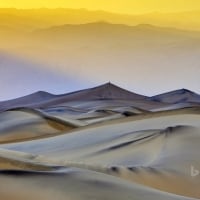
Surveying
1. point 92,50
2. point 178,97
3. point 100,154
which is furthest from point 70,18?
point 100,154

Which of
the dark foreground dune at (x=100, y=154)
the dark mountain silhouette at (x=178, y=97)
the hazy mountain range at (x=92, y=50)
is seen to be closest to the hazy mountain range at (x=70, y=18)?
the hazy mountain range at (x=92, y=50)

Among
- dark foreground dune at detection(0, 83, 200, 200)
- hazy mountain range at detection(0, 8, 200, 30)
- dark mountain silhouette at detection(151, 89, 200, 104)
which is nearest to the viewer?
dark foreground dune at detection(0, 83, 200, 200)

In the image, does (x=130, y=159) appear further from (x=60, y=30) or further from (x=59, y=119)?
(x=60, y=30)

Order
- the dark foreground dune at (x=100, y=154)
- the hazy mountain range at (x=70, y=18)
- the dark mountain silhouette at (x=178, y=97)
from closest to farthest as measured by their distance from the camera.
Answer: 1. the dark foreground dune at (x=100, y=154)
2. the dark mountain silhouette at (x=178, y=97)
3. the hazy mountain range at (x=70, y=18)

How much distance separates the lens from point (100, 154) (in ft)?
5.00

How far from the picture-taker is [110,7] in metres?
3.81

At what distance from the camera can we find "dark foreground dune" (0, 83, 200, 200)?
36.3 inches

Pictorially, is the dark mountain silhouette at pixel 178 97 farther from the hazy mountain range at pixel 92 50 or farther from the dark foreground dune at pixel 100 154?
the hazy mountain range at pixel 92 50

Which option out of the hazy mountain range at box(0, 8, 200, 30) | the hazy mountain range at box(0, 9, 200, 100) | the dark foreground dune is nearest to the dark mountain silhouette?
the dark foreground dune

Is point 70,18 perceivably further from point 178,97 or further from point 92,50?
point 178,97

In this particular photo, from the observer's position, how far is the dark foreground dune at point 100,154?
3.02 feet

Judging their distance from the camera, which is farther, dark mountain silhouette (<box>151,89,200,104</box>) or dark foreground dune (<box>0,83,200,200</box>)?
dark mountain silhouette (<box>151,89,200,104</box>)

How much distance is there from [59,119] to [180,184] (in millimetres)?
939

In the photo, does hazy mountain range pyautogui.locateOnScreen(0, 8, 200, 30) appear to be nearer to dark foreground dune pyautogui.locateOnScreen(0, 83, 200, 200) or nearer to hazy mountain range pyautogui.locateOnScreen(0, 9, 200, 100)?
hazy mountain range pyautogui.locateOnScreen(0, 9, 200, 100)
